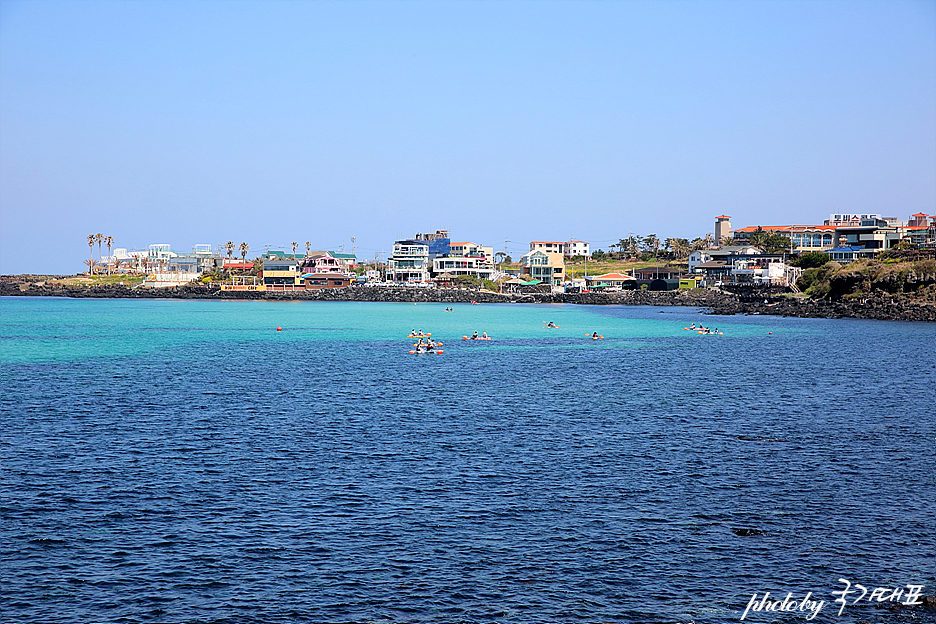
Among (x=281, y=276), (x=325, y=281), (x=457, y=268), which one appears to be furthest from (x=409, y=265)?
(x=281, y=276)

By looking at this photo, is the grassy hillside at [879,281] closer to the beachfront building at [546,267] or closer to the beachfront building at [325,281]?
the beachfront building at [546,267]

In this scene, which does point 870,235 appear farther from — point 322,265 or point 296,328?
point 322,265

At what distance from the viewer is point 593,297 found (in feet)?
520

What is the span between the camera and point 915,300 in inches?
4171

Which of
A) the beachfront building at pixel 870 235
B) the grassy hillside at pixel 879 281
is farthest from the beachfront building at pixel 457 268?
the beachfront building at pixel 870 235

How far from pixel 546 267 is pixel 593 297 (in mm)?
28589

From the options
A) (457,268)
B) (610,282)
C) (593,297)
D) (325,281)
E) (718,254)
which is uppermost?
(718,254)

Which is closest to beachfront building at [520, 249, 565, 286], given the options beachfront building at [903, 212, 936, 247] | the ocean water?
beachfront building at [903, 212, 936, 247]

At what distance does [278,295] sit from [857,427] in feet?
491

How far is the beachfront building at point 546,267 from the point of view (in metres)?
184

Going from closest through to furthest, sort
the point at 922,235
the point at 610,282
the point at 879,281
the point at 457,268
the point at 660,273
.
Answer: the point at 879,281
the point at 922,235
the point at 660,273
the point at 610,282
the point at 457,268

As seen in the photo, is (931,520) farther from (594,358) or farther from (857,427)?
(594,358)

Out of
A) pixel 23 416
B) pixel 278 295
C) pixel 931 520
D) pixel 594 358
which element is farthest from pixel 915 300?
pixel 278 295

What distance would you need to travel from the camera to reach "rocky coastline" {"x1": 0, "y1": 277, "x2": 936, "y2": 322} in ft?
354
